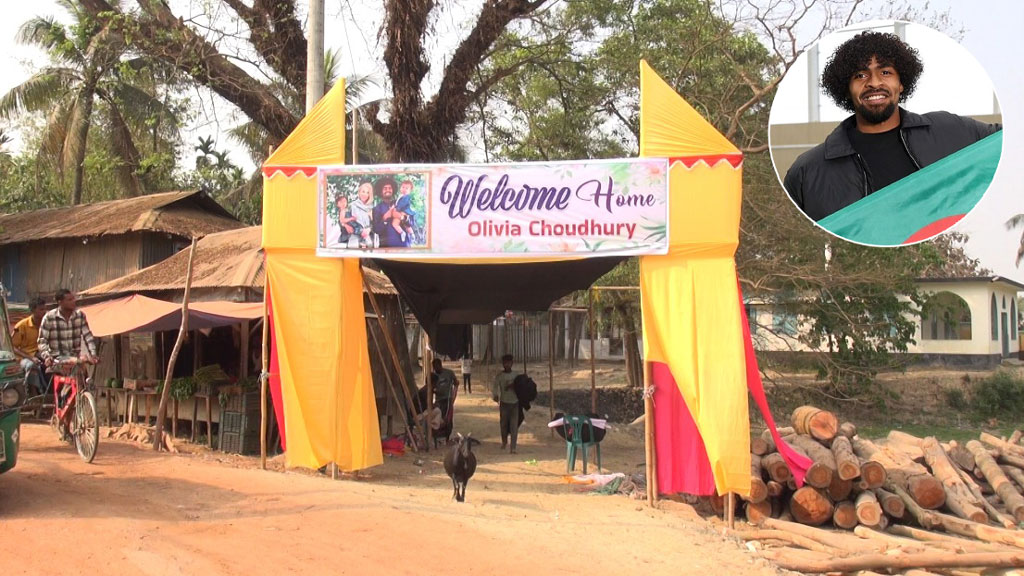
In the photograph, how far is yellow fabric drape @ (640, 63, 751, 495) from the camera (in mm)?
8461

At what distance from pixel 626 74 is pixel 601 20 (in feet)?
4.12

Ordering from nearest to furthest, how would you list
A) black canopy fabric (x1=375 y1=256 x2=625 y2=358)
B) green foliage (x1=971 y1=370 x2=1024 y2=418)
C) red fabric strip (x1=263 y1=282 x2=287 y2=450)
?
red fabric strip (x1=263 y1=282 x2=287 y2=450), black canopy fabric (x1=375 y1=256 x2=625 y2=358), green foliage (x1=971 y1=370 x2=1024 y2=418)

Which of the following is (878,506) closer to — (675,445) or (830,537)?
(830,537)

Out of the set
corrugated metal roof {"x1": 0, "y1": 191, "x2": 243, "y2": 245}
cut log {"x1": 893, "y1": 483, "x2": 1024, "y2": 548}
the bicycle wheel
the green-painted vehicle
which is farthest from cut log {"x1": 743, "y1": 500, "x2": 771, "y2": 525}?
corrugated metal roof {"x1": 0, "y1": 191, "x2": 243, "y2": 245}

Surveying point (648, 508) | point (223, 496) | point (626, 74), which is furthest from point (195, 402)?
point (626, 74)

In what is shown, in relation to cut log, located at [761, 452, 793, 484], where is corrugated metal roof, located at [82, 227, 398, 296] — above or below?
above

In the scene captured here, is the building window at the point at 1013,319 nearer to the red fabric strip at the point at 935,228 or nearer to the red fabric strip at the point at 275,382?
the red fabric strip at the point at 275,382

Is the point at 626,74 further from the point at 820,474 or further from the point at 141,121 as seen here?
the point at 141,121

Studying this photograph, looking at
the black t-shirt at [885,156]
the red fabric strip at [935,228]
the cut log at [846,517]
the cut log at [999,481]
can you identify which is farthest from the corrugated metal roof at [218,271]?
the black t-shirt at [885,156]

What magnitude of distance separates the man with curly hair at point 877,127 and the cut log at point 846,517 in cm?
617

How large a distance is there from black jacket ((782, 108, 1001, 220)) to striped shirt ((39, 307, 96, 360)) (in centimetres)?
763

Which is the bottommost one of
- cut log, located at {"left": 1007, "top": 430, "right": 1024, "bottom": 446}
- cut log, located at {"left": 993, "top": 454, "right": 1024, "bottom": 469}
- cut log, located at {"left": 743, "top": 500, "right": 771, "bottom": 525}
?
cut log, located at {"left": 743, "top": 500, "right": 771, "bottom": 525}

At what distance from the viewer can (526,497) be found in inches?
369

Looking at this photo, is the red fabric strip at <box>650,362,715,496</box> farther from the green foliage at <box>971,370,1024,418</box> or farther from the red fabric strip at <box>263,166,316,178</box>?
the green foliage at <box>971,370,1024,418</box>
